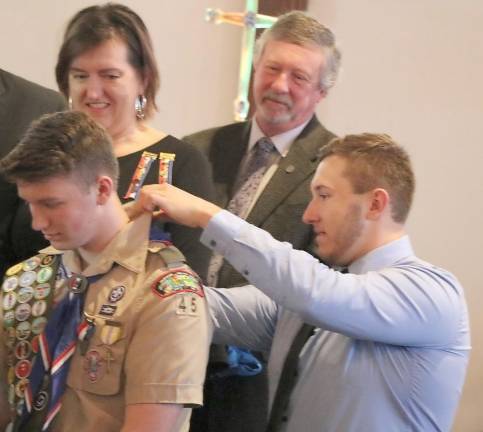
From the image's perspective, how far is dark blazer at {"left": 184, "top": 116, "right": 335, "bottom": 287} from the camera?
1.96 metres

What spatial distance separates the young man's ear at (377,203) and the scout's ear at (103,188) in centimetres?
52

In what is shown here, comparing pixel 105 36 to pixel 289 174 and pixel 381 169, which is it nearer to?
pixel 289 174

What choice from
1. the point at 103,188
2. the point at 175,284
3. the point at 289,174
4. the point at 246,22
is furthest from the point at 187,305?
the point at 246,22

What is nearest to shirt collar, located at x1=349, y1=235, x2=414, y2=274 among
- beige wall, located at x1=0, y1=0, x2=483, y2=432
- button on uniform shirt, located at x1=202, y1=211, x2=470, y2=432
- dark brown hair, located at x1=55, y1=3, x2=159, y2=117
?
button on uniform shirt, located at x1=202, y1=211, x2=470, y2=432

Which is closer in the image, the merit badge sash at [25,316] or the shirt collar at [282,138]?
the merit badge sash at [25,316]

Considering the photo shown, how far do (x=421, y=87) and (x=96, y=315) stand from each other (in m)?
2.17

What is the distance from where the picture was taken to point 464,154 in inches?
123

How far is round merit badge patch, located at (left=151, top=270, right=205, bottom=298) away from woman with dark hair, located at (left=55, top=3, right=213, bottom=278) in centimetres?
33

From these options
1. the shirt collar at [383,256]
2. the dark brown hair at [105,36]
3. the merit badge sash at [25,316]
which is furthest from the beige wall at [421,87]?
the merit badge sash at [25,316]

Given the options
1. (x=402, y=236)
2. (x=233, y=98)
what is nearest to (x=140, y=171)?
(x=402, y=236)

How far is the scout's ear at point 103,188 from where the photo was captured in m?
1.39

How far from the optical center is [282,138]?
2141mm

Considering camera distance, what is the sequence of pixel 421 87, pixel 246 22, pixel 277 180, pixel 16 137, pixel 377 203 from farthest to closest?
pixel 421 87
pixel 246 22
pixel 277 180
pixel 16 137
pixel 377 203

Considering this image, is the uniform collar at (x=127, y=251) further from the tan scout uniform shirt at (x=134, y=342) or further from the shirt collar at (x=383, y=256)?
the shirt collar at (x=383, y=256)
